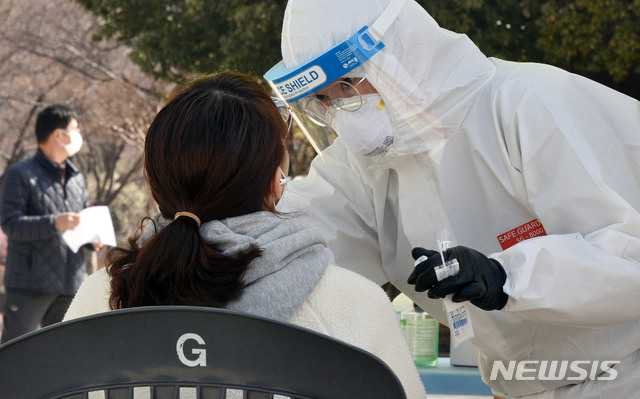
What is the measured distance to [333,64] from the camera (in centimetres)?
184

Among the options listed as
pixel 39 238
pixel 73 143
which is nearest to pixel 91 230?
pixel 39 238

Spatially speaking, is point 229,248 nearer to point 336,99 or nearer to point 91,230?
point 336,99

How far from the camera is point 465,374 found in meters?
2.99

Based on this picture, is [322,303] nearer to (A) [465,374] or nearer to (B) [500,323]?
(B) [500,323]

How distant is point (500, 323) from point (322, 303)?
0.73 metres

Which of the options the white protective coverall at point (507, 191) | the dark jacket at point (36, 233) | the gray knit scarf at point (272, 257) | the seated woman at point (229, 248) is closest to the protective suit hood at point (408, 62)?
the white protective coverall at point (507, 191)

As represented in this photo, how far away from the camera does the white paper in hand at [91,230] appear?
4.64 m

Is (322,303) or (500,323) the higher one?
(322,303)

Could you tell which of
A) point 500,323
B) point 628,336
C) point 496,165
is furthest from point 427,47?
point 628,336

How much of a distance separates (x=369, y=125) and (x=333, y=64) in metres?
0.20

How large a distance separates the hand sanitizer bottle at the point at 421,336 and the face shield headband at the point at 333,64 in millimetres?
1357

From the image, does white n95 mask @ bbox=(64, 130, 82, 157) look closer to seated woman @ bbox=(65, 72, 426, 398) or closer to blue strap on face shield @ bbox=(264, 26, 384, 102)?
blue strap on face shield @ bbox=(264, 26, 384, 102)

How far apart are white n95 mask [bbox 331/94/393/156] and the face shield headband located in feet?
0.39

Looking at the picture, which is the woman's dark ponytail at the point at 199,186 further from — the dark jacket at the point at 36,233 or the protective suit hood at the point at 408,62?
the dark jacket at the point at 36,233
